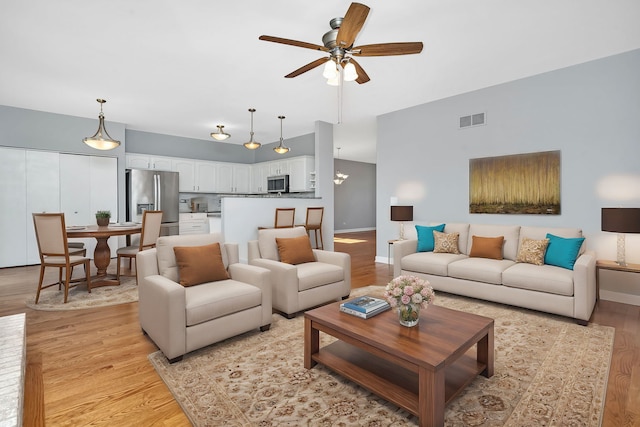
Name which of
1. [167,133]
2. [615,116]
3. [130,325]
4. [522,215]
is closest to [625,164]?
[615,116]

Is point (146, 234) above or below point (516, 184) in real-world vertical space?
below

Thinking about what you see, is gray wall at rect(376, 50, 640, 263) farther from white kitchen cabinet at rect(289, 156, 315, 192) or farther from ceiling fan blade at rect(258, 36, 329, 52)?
ceiling fan blade at rect(258, 36, 329, 52)

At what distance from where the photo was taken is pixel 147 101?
5164 mm

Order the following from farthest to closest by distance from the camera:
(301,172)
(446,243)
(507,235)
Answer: (301,172) < (446,243) < (507,235)

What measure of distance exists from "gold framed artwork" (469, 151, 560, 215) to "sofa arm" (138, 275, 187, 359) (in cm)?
414

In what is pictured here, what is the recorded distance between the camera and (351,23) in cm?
228

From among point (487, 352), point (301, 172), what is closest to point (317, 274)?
point (487, 352)

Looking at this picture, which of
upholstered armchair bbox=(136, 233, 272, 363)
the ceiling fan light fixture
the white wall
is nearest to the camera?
upholstered armchair bbox=(136, 233, 272, 363)

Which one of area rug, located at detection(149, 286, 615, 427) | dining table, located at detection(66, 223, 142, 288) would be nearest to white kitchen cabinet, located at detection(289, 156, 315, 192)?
dining table, located at detection(66, 223, 142, 288)

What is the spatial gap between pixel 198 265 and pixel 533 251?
3.42 meters

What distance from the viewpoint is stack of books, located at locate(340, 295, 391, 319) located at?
6.99ft

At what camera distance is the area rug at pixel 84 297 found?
3.48 m

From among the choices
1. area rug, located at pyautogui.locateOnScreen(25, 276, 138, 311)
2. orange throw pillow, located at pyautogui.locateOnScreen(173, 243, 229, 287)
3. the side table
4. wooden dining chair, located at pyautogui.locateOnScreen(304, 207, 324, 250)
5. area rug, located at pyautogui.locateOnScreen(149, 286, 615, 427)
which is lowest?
area rug, located at pyautogui.locateOnScreen(149, 286, 615, 427)

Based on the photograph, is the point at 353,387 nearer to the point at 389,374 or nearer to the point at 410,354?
the point at 389,374
